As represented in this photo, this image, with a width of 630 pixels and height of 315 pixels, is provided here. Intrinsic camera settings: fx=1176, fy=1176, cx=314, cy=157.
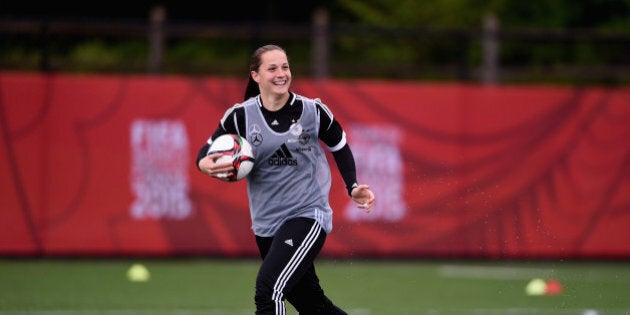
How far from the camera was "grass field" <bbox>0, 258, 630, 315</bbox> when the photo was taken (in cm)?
A: 1120

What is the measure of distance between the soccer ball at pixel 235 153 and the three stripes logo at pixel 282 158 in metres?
0.15

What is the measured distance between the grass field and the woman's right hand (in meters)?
3.54

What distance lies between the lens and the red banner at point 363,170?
51.3 ft

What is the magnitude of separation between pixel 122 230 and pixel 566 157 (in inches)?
250

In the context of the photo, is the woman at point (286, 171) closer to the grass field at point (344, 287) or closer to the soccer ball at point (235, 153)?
the soccer ball at point (235, 153)

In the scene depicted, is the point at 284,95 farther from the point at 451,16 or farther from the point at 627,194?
the point at 451,16

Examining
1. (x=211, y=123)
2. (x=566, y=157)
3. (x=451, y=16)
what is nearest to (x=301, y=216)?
(x=211, y=123)

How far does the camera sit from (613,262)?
16.8 metres

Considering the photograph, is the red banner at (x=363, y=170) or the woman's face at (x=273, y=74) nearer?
the woman's face at (x=273, y=74)

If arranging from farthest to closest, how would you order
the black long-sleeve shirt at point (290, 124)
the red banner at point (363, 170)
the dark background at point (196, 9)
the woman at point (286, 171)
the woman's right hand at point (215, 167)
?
the dark background at point (196, 9) → the red banner at point (363, 170) → the black long-sleeve shirt at point (290, 124) → the woman at point (286, 171) → the woman's right hand at point (215, 167)

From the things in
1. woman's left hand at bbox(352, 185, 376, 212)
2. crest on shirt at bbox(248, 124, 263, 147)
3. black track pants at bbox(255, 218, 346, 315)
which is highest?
crest on shirt at bbox(248, 124, 263, 147)

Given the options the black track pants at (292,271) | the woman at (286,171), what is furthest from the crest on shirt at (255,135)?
the black track pants at (292,271)

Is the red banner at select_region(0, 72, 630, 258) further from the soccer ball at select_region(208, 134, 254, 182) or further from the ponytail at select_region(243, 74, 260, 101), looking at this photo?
the soccer ball at select_region(208, 134, 254, 182)

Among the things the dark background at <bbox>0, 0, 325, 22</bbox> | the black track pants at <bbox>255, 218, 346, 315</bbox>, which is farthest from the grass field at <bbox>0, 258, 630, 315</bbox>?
the dark background at <bbox>0, 0, 325, 22</bbox>
